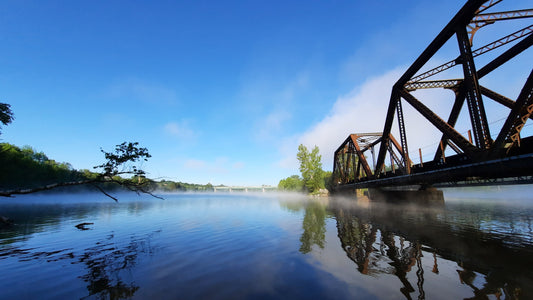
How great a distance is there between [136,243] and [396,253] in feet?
44.0

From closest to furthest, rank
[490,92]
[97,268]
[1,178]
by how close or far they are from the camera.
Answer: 1. [97,268]
2. [490,92]
3. [1,178]

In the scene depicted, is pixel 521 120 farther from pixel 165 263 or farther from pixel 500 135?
pixel 165 263

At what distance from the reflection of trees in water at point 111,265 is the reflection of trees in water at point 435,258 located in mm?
7447

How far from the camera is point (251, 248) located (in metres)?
9.98

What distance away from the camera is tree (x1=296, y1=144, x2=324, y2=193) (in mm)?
84812

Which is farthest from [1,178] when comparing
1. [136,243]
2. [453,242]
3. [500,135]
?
[500,135]

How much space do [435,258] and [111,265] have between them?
12615 millimetres

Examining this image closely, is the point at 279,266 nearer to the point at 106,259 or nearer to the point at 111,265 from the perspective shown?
the point at 111,265

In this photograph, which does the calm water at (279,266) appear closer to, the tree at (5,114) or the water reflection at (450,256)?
the water reflection at (450,256)

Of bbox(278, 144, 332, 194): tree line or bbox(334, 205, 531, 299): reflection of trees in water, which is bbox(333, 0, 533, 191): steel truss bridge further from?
bbox(278, 144, 332, 194): tree line

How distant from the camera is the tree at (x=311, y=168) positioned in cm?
8481

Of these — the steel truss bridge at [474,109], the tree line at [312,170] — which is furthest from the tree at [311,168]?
the steel truss bridge at [474,109]

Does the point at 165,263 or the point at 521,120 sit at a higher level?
the point at 521,120

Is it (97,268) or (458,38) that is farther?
(458,38)
